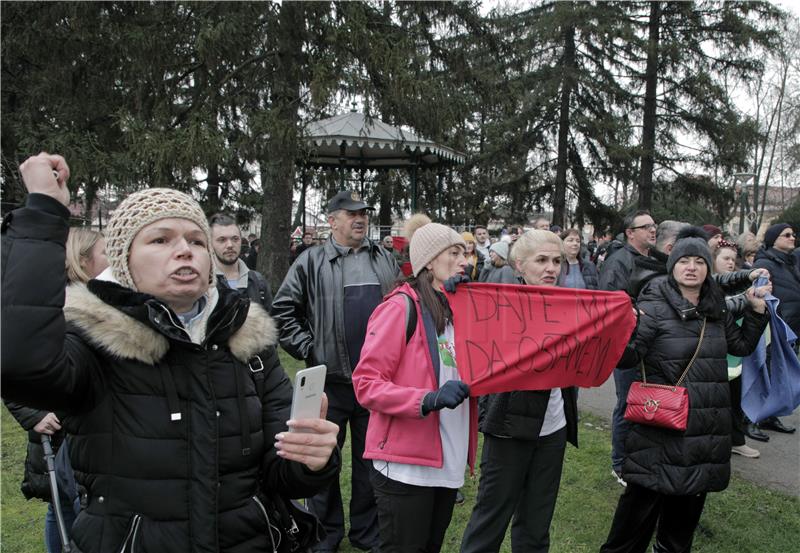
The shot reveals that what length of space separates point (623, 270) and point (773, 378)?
1628mm

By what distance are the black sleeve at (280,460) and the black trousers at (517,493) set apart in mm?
1489

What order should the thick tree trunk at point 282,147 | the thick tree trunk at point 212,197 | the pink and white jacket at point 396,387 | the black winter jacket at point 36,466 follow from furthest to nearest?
the thick tree trunk at point 212,197
the thick tree trunk at point 282,147
the black winter jacket at point 36,466
the pink and white jacket at point 396,387

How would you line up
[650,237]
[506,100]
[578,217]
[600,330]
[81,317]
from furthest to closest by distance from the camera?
1. [578,217]
2. [506,100]
3. [650,237]
4. [600,330]
5. [81,317]

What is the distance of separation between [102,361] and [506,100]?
1031 centimetres

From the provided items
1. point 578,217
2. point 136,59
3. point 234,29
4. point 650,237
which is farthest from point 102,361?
point 578,217

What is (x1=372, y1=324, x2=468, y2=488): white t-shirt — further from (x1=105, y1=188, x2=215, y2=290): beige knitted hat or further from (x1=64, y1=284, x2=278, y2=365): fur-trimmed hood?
(x1=105, y1=188, x2=215, y2=290): beige knitted hat

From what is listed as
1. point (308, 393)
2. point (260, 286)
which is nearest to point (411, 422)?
point (308, 393)

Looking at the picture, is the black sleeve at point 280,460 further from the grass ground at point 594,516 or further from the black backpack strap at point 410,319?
the grass ground at point 594,516

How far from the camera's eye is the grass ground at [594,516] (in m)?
4.04

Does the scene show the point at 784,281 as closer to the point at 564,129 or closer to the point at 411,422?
the point at 411,422

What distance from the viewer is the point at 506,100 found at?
11.0m

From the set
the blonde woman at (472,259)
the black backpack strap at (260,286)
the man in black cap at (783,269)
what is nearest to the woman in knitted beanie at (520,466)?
the blonde woman at (472,259)

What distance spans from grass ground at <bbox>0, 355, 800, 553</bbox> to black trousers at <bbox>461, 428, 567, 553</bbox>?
0.84m

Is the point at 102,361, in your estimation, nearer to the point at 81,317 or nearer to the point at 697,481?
the point at 81,317
